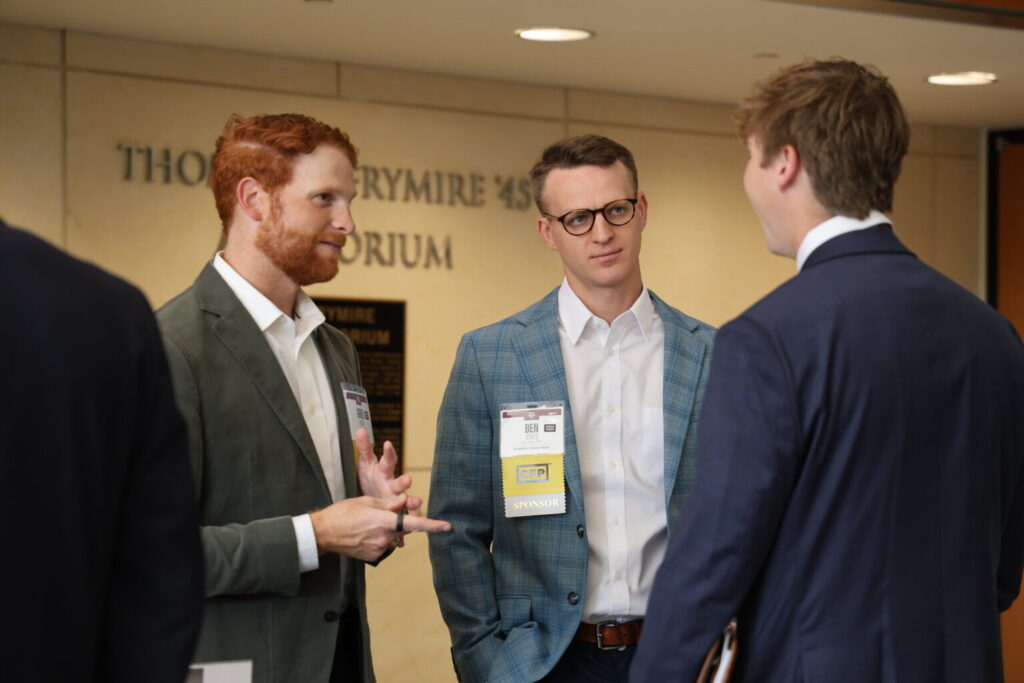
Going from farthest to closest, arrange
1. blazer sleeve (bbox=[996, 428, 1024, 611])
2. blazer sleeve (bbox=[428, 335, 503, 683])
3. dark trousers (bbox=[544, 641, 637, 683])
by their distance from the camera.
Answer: blazer sleeve (bbox=[428, 335, 503, 683]) → dark trousers (bbox=[544, 641, 637, 683]) → blazer sleeve (bbox=[996, 428, 1024, 611])

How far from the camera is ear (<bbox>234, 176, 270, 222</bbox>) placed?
2.59 metres

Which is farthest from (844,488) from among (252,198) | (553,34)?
(553,34)

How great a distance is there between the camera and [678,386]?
2.93 m

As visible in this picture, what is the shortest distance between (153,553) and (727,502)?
2.74ft

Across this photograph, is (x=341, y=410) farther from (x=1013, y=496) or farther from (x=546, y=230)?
(x=1013, y=496)

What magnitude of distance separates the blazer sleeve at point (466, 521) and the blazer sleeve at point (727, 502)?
36.4 inches

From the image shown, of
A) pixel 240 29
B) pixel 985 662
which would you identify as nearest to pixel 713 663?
pixel 985 662

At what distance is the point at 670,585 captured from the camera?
6.44 ft

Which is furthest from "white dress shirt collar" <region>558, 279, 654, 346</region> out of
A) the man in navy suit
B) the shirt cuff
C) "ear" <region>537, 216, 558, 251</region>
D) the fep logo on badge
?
the man in navy suit

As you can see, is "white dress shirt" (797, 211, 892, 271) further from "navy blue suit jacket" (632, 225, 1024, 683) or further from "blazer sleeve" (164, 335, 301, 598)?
"blazer sleeve" (164, 335, 301, 598)

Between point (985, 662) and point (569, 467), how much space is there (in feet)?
3.52

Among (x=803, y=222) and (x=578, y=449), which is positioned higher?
(x=803, y=222)

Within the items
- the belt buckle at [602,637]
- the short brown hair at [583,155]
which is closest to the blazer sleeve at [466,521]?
the belt buckle at [602,637]

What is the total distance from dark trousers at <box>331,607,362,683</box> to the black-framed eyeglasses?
1028mm
